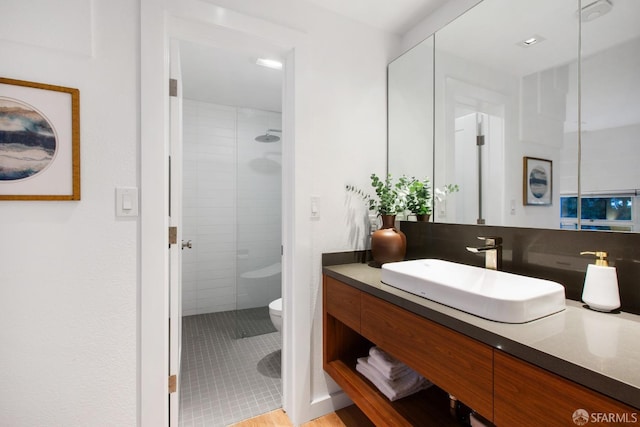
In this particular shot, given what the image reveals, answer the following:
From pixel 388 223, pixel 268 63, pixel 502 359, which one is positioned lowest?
pixel 502 359

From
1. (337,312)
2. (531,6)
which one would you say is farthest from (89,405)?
(531,6)

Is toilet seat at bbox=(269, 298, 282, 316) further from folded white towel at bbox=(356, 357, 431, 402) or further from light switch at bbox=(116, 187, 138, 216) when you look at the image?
light switch at bbox=(116, 187, 138, 216)

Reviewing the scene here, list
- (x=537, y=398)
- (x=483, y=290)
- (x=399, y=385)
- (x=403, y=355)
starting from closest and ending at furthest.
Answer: (x=537, y=398) → (x=403, y=355) → (x=483, y=290) → (x=399, y=385)

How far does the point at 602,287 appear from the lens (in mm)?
979

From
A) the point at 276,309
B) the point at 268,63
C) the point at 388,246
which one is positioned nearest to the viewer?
the point at 388,246

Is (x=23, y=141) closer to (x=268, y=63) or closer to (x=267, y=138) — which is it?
(x=268, y=63)

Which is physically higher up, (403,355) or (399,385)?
(403,355)

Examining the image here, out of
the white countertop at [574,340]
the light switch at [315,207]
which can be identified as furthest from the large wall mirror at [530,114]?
the light switch at [315,207]

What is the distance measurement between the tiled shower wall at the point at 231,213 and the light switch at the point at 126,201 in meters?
1.91

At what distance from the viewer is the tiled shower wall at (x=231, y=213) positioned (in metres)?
3.17

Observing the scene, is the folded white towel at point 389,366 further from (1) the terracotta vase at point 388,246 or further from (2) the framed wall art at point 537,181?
(2) the framed wall art at point 537,181

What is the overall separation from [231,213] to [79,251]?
82.5 inches

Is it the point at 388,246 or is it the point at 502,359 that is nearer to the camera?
the point at 502,359

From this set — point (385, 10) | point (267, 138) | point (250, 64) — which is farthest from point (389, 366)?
point (267, 138)
